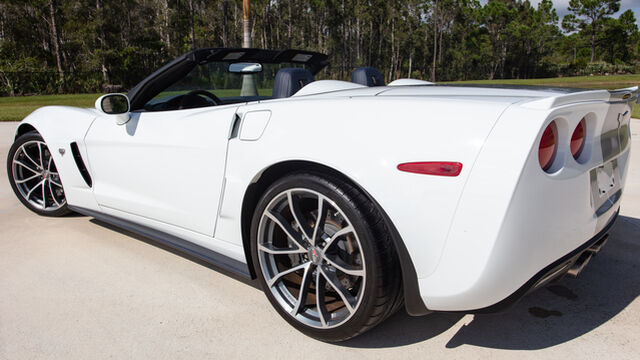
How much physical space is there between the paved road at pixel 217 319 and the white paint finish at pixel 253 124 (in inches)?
35.8

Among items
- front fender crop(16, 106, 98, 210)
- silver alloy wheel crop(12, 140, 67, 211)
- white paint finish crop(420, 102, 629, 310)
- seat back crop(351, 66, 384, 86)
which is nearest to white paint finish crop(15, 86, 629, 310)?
white paint finish crop(420, 102, 629, 310)

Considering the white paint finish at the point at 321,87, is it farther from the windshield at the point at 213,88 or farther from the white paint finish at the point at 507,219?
the white paint finish at the point at 507,219

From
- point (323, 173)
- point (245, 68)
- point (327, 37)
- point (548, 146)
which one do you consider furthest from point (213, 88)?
point (327, 37)

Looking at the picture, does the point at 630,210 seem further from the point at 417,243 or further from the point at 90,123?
the point at 90,123

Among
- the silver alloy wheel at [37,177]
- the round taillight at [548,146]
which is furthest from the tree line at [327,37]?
the round taillight at [548,146]

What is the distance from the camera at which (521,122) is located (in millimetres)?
1486

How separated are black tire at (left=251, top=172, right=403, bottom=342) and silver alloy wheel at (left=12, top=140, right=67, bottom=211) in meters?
2.73

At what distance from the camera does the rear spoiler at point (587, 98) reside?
1518 mm

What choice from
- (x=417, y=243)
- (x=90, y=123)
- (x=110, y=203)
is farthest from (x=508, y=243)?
(x=90, y=123)

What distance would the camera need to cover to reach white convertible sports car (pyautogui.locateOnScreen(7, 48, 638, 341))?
1.52 m

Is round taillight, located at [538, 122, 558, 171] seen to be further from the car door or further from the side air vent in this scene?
→ the side air vent

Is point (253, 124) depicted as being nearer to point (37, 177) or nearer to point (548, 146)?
point (548, 146)

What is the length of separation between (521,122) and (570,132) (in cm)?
31

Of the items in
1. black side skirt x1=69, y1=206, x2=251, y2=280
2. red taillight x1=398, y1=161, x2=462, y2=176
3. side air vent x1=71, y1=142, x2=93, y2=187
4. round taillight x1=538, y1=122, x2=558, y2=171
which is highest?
round taillight x1=538, y1=122, x2=558, y2=171
